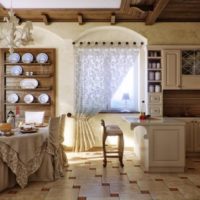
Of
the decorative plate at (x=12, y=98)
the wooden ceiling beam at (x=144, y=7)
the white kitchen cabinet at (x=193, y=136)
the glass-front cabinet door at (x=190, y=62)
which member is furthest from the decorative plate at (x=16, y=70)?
the white kitchen cabinet at (x=193, y=136)

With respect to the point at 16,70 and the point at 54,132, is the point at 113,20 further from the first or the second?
the point at 54,132

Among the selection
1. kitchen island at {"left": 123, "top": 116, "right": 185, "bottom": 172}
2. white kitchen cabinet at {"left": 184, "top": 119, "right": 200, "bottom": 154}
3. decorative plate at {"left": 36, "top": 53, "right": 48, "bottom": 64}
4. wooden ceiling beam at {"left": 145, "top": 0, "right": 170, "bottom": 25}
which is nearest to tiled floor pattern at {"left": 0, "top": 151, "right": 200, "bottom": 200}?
kitchen island at {"left": 123, "top": 116, "right": 185, "bottom": 172}

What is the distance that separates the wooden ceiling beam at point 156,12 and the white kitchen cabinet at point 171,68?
732mm

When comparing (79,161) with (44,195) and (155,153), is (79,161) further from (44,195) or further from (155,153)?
(44,195)

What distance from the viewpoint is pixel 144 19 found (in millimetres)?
6742

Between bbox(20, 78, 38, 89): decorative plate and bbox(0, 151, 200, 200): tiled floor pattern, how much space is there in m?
2.24

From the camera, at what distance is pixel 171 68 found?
668 cm

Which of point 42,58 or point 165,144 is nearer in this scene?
point 165,144

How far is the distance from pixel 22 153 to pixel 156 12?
12.0 ft

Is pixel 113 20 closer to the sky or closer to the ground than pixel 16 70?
closer to the sky

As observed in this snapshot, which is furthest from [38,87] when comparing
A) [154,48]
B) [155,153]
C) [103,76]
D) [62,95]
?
[155,153]

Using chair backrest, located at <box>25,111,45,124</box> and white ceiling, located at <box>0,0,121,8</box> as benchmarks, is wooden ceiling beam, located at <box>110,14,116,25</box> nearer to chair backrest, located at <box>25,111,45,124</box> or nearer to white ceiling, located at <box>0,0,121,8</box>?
white ceiling, located at <box>0,0,121,8</box>

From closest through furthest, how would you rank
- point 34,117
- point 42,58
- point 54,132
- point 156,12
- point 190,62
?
point 54,132 → point 156,12 → point 34,117 → point 190,62 → point 42,58

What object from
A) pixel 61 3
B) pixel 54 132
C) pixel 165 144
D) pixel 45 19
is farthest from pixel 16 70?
pixel 165 144
